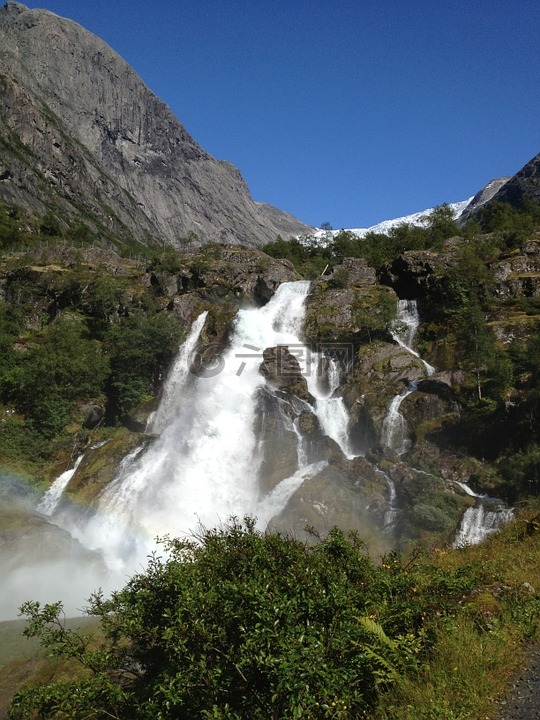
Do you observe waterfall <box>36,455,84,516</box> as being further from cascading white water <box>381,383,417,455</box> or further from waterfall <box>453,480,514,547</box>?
waterfall <box>453,480,514,547</box>

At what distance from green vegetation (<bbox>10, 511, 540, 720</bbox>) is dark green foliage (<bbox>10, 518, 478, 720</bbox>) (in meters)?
0.02

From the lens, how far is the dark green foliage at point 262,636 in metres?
4.37

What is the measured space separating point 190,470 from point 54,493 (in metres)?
7.86

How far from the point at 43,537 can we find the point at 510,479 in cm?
2138

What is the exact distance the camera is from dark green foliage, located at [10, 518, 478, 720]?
4371 millimetres

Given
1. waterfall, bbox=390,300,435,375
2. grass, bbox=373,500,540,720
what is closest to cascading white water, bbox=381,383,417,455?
waterfall, bbox=390,300,435,375

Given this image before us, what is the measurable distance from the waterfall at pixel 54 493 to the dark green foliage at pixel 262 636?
72.5 ft

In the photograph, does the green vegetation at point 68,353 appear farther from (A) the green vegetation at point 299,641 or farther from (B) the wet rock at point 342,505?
(A) the green vegetation at point 299,641

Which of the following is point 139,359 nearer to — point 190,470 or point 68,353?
point 68,353

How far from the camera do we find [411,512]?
20516 mm

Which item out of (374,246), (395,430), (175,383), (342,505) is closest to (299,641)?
(342,505)

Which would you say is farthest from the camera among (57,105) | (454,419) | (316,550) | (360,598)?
(57,105)

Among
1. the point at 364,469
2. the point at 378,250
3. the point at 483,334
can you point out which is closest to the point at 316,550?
the point at 364,469

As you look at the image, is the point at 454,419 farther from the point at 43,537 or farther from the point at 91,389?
the point at 91,389
